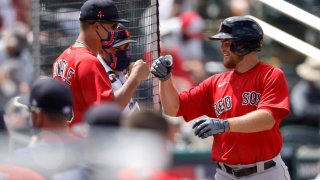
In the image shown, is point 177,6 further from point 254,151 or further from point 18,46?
point 254,151

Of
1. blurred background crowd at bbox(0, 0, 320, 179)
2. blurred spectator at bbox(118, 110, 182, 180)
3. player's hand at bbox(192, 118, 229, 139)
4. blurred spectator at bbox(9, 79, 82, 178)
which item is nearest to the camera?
blurred spectator at bbox(118, 110, 182, 180)

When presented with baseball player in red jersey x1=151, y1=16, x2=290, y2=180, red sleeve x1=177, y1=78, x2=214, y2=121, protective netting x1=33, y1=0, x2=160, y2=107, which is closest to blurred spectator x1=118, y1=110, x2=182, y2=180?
baseball player in red jersey x1=151, y1=16, x2=290, y2=180

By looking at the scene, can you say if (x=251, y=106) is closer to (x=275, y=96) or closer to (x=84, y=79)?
(x=275, y=96)

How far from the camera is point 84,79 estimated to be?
7.05m

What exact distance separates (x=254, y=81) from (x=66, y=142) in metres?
2.65

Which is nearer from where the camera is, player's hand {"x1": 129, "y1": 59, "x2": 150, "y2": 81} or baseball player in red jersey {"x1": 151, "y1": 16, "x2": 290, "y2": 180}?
player's hand {"x1": 129, "y1": 59, "x2": 150, "y2": 81}

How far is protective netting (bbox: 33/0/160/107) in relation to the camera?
8.35 m

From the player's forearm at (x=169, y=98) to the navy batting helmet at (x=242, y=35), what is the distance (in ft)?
1.56

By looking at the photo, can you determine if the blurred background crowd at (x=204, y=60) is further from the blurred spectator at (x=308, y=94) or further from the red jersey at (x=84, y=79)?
the red jersey at (x=84, y=79)

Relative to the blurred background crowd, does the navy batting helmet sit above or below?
above

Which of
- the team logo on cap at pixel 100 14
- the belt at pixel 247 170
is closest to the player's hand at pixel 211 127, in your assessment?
the belt at pixel 247 170

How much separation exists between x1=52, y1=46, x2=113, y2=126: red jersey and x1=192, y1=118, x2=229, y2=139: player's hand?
0.64 m

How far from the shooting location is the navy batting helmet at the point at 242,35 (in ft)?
24.0

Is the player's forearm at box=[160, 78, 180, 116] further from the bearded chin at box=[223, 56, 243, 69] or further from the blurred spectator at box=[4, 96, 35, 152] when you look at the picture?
the blurred spectator at box=[4, 96, 35, 152]
